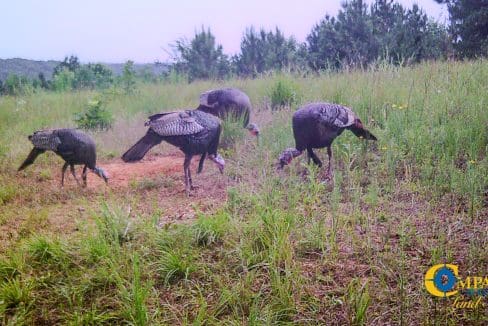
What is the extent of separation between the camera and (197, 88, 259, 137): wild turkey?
4551 mm

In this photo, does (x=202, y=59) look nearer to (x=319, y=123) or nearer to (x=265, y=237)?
(x=319, y=123)

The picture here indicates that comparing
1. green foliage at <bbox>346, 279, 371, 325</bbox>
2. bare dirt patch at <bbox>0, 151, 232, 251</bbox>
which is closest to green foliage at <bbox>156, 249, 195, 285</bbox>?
bare dirt patch at <bbox>0, 151, 232, 251</bbox>

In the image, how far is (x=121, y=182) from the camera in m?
3.54

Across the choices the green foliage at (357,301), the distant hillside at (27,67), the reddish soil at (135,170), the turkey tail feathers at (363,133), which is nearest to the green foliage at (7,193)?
the reddish soil at (135,170)

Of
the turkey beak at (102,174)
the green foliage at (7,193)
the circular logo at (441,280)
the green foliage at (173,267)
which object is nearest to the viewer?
the circular logo at (441,280)

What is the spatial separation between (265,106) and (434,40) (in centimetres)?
251

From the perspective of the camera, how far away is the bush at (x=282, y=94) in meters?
5.03

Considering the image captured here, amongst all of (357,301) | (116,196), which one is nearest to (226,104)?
(116,196)

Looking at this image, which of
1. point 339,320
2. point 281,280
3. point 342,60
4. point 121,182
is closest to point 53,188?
point 121,182

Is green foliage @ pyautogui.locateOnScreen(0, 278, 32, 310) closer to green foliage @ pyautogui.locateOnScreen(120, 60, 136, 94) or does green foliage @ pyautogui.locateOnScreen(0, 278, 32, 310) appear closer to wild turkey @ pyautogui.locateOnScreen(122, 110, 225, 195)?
wild turkey @ pyautogui.locateOnScreen(122, 110, 225, 195)

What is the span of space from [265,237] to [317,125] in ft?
4.01

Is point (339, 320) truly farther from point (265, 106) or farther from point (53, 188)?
point (265, 106)

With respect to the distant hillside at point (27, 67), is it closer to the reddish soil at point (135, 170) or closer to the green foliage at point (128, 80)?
the green foliage at point (128, 80)

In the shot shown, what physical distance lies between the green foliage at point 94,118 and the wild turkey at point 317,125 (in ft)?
7.11
